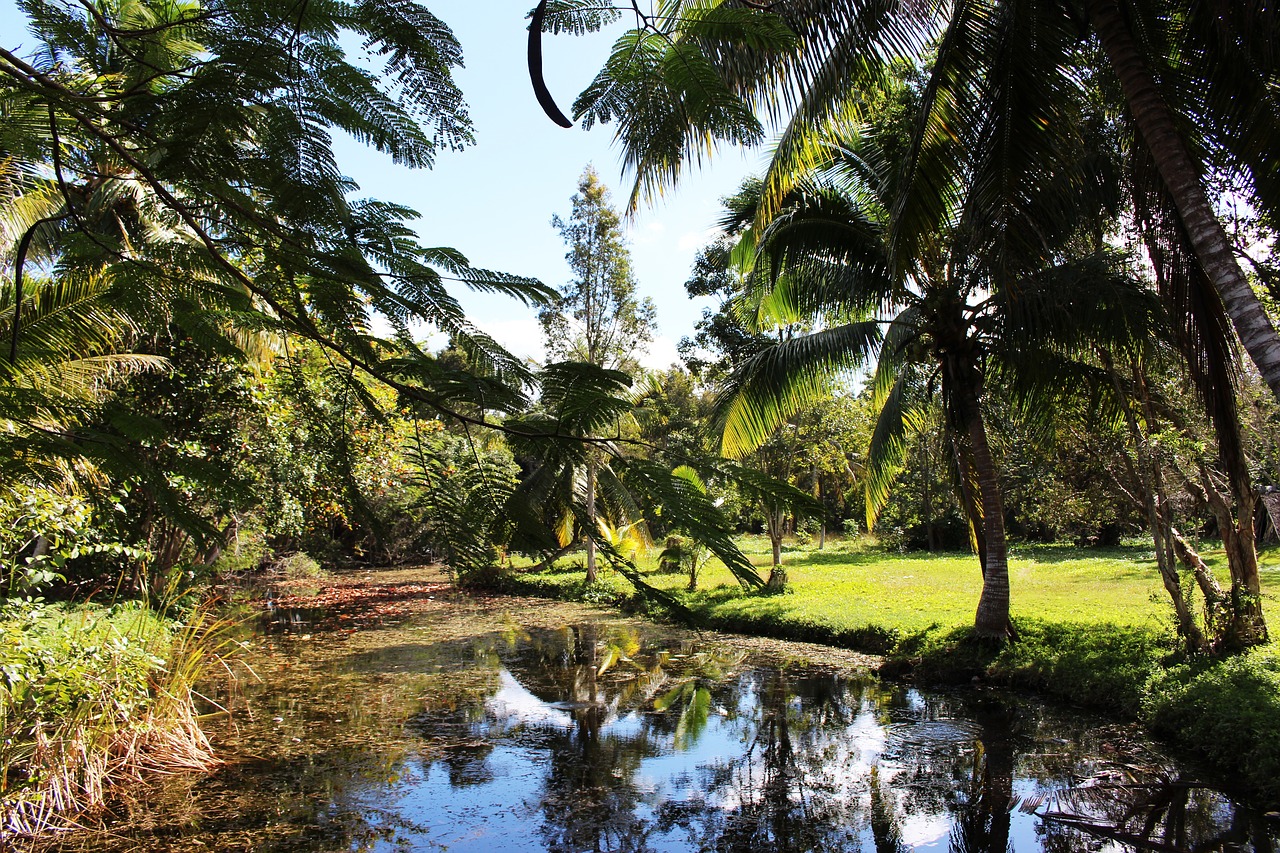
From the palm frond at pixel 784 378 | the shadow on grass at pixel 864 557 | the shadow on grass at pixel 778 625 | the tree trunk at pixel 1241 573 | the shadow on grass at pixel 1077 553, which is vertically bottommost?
the shadow on grass at pixel 778 625

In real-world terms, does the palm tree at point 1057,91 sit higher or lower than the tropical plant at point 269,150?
higher

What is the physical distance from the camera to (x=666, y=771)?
242 inches

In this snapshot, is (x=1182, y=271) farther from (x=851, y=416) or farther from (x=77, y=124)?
(x=851, y=416)

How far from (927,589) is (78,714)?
37.1 ft

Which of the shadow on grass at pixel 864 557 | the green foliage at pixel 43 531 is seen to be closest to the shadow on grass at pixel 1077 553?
the shadow on grass at pixel 864 557

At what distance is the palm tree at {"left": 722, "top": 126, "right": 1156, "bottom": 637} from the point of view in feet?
23.9

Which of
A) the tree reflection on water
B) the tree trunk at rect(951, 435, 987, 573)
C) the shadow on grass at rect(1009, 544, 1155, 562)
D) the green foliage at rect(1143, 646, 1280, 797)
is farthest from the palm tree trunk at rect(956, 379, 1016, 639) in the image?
the shadow on grass at rect(1009, 544, 1155, 562)

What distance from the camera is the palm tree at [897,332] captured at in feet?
23.9

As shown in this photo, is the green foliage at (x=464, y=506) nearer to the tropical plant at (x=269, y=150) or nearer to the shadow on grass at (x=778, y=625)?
the tropical plant at (x=269, y=150)

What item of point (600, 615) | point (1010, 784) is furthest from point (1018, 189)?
point (600, 615)

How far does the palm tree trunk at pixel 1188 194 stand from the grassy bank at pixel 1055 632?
10.3 ft

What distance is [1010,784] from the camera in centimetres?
560

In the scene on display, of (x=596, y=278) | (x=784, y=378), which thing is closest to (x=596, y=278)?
(x=596, y=278)

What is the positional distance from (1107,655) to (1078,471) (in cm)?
229
